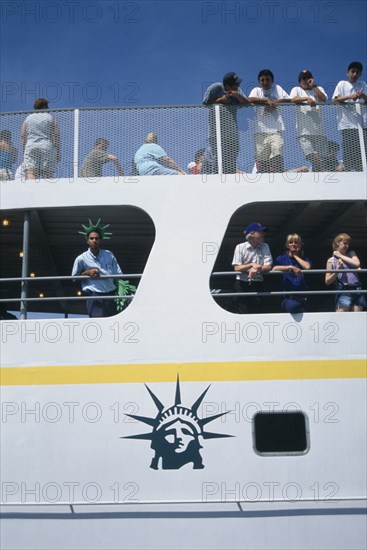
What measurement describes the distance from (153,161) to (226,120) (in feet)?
3.47

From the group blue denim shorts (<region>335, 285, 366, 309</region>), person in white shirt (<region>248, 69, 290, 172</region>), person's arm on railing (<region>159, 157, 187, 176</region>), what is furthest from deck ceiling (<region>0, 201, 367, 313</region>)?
blue denim shorts (<region>335, 285, 366, 309</region>)

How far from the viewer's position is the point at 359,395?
6539mm

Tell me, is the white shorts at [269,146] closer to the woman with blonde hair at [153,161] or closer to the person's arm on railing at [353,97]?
the woman with blonde hair at [153,161]

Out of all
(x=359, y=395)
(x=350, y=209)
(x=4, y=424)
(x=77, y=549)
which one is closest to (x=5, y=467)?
(x=4, y=424)

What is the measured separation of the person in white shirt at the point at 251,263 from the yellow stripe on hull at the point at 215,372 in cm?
87

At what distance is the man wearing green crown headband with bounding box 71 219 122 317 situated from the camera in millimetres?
7098

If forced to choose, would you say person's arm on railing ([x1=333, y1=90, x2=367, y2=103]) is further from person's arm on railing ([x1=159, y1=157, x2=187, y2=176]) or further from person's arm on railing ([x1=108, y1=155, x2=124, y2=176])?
person's arm on railing ([x1=108, y1=155, x2=124, y2=176])

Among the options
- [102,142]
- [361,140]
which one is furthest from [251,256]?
[102,142]

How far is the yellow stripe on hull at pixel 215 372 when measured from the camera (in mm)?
6547

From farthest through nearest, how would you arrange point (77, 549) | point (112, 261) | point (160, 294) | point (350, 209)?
1. point (350, 209)
2. point (112, 261)
3. point (160, 294)
4. point (77, 549)

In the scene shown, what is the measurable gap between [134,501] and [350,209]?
192 inches

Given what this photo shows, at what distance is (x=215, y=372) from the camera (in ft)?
21.5

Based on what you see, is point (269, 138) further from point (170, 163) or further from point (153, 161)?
point (153, 161)

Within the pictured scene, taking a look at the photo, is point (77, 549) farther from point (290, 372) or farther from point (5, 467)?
point (290, 372)
